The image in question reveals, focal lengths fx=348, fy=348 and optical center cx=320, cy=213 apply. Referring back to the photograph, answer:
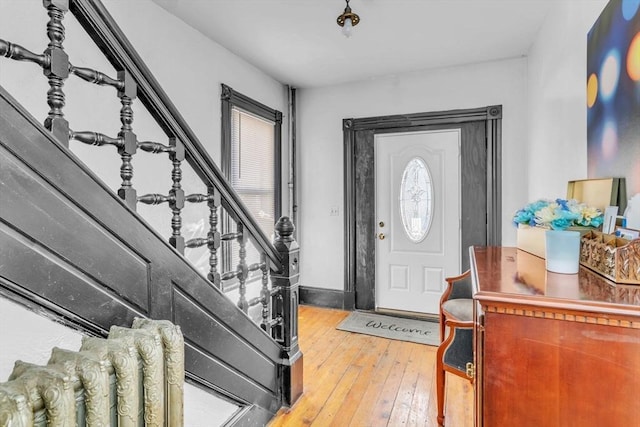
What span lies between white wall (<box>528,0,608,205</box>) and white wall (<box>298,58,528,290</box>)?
0.27 m

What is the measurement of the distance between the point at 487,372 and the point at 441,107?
3.27m

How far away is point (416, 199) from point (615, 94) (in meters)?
2.44

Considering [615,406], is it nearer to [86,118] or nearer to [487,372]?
[487,372]

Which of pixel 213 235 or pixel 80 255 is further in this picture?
pixel 213 235

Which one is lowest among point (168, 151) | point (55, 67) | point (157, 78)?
point (168, 151)

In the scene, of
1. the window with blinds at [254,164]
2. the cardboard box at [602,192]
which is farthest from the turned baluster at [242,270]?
the cardboard box at [602,192]

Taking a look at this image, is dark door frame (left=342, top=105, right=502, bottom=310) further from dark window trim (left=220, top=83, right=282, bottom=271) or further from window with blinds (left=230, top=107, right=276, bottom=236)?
window with blinds (left=230, top=107, right=276, bottom=236)

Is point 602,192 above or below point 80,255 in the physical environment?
above

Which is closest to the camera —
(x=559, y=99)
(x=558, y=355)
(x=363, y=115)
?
(x=558, y=355)

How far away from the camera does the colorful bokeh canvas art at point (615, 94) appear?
1270 millimetres

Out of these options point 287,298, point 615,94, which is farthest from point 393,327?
point 615,94

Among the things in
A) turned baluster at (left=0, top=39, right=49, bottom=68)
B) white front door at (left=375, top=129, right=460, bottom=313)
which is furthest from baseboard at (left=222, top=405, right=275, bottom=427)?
white front door at (left=375, top=129, right=460, bottom=313)

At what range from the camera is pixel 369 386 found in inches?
96.5

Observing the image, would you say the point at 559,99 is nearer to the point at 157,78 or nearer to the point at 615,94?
the point at 615,94
